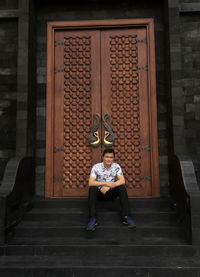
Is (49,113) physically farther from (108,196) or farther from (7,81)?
(108,196)

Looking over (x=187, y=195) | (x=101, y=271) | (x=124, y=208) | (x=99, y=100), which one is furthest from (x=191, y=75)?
(x=101, y=271)

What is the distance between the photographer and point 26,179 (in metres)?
5.12

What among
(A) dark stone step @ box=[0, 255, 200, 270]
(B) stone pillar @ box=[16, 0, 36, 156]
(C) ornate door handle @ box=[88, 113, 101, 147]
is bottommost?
(A) dark stone step @ box=[0, 255, 200, 270]

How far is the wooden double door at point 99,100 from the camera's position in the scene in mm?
5695

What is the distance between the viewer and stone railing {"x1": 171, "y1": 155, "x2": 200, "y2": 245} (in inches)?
153

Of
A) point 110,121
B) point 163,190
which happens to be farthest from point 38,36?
point 163,190

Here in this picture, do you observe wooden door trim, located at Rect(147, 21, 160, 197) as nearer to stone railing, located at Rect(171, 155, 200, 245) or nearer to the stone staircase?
stone railing, located at Rect(171, 155, 200, 245)

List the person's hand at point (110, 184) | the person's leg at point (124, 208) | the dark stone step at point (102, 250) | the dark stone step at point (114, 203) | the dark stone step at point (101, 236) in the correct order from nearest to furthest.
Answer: the dark stone step at point (102, 250) < the dark stone step at point (101, 236) < the person's leg at point (124, 208) < the person's hand at point (110, 184) < the dark stone step at point (114, 203)

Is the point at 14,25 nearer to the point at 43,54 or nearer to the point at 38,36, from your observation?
the point at 38,36

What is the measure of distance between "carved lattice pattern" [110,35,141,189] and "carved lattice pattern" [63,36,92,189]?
603mm

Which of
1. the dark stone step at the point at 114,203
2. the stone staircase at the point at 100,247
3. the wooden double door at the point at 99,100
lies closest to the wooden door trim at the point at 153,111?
the wooden double door at the point at 99,100

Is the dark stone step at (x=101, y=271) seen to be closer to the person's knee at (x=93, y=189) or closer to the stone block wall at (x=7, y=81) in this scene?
the person's knee at (x=93, y=189)

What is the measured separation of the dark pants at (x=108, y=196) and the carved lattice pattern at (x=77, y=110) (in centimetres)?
114

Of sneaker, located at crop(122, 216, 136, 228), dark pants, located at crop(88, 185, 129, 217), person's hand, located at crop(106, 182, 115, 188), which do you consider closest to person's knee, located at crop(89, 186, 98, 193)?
dark pants, located at crop(88, 185, 129, 217)
